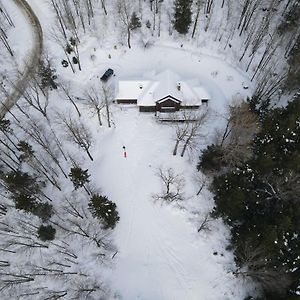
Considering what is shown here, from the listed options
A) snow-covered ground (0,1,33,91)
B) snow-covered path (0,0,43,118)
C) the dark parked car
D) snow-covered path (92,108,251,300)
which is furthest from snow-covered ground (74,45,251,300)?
snow-covered ground (0,1,33,91)

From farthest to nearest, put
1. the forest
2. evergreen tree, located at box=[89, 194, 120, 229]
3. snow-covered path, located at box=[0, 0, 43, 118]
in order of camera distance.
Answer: snow-covered path, located at box=[0, 0, 43, 118], the forest, evergreen tree, located at box=[89, 194, 120, 229]

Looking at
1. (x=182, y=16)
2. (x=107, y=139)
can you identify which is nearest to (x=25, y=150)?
(x=107, y=139)

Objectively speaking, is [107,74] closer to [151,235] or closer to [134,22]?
[134,22]

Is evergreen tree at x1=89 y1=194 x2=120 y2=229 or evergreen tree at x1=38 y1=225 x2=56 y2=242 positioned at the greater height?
evergreen tree at x1=89 y1=194 x2=120 y2=229

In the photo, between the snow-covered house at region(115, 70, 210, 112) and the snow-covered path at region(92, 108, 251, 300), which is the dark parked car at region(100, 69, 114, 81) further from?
the snow-covered path at region(92, 108, 251, 300)

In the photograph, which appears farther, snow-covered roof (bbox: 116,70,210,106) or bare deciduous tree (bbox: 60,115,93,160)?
snow-covered roof (bbox: 116,70,210,106)

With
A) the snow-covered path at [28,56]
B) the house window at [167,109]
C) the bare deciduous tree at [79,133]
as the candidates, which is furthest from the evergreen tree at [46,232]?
the house window at [167,109]

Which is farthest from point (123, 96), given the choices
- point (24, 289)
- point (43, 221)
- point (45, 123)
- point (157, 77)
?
point (24, 289)

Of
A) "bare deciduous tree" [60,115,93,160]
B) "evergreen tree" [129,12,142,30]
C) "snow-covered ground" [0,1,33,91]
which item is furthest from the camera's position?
"evergreen tree" [129,12,142,30]
